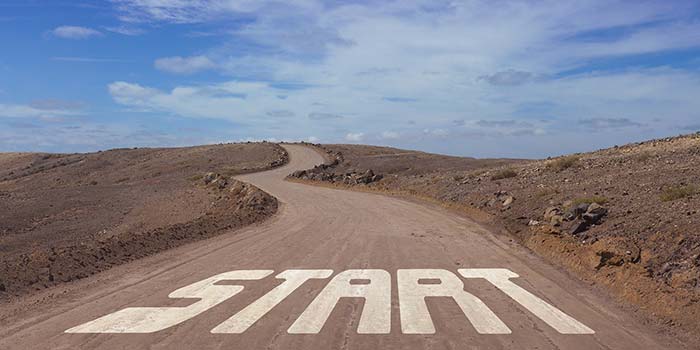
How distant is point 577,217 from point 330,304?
9.11 metres

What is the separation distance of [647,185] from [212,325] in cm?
1447

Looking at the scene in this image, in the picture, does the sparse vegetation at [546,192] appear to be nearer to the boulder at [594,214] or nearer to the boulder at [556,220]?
the boulder at [556,220]

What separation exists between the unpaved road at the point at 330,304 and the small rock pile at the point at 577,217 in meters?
1.71

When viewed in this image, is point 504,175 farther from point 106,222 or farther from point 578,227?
point 106,222

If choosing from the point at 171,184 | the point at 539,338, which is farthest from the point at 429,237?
the point at 171,184

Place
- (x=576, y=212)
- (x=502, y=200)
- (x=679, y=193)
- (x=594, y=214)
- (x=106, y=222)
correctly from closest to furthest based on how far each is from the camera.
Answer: (x=679, y=193) < (x=594, y=214) < (x=576, y=212) < (x=502, y=200) < (x=106, y=222)

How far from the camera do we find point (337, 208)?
24047 millimetres

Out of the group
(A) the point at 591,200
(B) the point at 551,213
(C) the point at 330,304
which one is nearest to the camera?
(C) the point at 330,304

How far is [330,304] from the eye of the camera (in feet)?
27.4

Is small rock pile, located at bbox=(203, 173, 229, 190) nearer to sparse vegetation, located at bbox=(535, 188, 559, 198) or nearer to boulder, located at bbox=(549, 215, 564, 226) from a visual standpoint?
sparse vegetation, located at bbox=(535, 188, 559, 198)

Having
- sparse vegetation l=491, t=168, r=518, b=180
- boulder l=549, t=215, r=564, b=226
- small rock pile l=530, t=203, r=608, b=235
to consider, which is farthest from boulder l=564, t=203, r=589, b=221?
sparse vegetation l=491, t=168, r=518, b=180

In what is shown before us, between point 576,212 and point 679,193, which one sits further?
point 576,212

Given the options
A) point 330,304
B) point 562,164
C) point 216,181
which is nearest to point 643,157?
point 562,164

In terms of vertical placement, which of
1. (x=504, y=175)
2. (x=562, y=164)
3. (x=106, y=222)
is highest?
(x=562, y=164)
